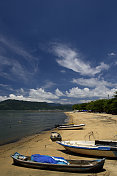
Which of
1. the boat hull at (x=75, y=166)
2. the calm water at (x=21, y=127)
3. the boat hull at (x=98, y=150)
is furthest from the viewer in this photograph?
the calm water at (x=21, y=127)

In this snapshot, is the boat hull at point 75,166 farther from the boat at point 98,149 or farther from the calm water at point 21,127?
the calm water at point 21,127

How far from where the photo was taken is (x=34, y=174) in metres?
9.29

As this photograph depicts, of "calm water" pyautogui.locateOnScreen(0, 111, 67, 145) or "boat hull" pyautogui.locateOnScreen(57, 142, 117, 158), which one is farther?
"calm water" pyautogui.locateOnScreen(0, 111, 67, 145)

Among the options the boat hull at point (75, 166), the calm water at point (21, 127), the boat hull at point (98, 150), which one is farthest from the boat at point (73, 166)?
the calm water at point (21, 127)

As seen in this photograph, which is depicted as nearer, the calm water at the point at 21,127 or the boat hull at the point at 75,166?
the boat hull at the point at 75,166

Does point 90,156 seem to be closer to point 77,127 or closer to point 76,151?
point 76,151

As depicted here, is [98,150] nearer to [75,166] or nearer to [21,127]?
[75,166]

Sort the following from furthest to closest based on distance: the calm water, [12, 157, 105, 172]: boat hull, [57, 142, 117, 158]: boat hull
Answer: the calm water
[57, 142, 117, 158]: boat hull
[12, 157, 105, 172]: boat hull

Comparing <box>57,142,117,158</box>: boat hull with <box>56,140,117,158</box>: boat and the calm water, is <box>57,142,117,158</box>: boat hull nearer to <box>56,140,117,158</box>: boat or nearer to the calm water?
<box>56,140,117,158</box>: boat

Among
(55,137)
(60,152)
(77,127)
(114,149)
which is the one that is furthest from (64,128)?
(114,149)

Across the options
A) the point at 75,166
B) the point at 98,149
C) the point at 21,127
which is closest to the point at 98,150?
the point at 98,149

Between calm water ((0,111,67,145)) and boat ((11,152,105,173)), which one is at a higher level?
boat ((11,152,105,173))

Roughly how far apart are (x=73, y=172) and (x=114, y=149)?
466 cm

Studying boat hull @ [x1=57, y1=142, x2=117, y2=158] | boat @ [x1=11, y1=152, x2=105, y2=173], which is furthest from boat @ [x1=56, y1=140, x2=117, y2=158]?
boat @ [x1=11, y1=152, x2=105, y2=173]
